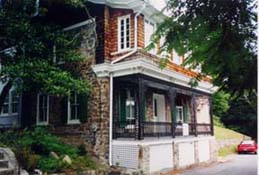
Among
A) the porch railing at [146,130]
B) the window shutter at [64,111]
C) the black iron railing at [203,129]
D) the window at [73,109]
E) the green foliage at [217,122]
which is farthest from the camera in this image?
the green foliage at [217,122]

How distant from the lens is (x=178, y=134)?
41.3 feet

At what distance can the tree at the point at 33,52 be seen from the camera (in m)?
10.4

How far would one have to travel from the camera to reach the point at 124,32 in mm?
11438

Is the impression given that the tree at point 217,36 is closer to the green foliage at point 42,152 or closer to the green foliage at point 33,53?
the green foliage at point 42,152

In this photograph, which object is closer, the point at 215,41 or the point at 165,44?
the point at 215,41

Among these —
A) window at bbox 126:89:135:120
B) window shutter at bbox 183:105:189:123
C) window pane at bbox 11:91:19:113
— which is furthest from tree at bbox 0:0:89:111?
window shutter at bbox 183:105:189:123

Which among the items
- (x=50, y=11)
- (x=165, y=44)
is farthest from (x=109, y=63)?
(x=165, y=44)

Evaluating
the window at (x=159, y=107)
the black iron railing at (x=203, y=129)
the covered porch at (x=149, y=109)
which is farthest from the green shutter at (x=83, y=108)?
the black iron railing at (x=203, y=129)

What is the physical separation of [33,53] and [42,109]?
2969 mm

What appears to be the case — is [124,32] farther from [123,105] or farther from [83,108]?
[83,108]

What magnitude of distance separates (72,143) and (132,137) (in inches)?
94.4

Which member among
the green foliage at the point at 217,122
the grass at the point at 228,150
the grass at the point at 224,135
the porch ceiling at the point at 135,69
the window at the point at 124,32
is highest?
the window at the point at 124,32

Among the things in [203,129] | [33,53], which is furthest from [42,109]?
[203,129]

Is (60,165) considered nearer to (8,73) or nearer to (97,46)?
(8,73)
